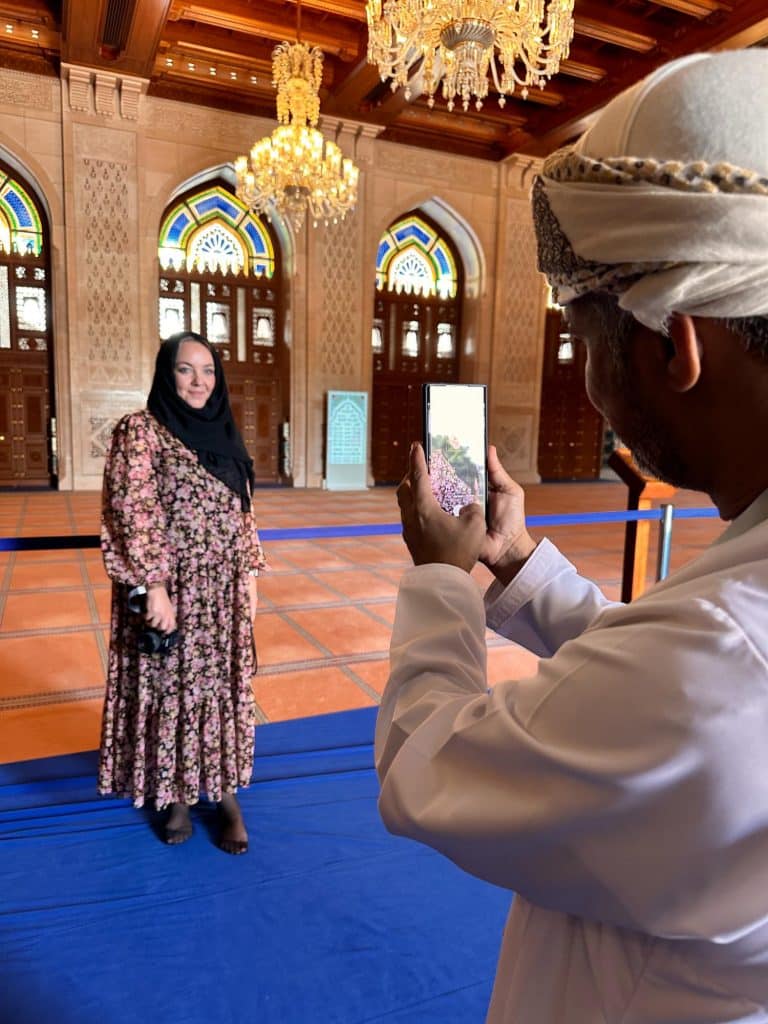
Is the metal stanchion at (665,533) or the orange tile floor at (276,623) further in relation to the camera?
the metal stanchion at (665,533)

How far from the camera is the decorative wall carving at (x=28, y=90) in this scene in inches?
329

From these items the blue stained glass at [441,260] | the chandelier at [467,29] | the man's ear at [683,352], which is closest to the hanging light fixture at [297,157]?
the chandelier at [467,29]

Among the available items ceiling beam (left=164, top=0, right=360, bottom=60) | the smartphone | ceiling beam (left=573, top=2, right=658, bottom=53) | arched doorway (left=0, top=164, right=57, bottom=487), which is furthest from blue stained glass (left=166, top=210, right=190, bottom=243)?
the smartphone

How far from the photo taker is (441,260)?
11586 millimetres

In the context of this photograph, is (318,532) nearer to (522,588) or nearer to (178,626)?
(178,626)

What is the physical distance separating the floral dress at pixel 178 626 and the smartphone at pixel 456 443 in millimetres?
1031

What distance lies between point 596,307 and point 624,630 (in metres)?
0.26

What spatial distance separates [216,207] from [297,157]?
3044mm

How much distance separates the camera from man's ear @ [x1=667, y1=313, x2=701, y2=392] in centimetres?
49

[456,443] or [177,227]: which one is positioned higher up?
[177,227]

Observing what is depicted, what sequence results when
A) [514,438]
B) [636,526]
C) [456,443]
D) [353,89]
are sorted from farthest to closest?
[514,438] → [353,89] → [636,526] → [456,443]

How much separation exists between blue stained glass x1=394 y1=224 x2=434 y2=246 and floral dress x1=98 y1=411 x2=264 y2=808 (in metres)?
10.2

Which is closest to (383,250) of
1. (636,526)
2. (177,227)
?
(177,227)

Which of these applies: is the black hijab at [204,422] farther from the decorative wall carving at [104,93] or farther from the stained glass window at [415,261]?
the stained glass window at [415,261]
